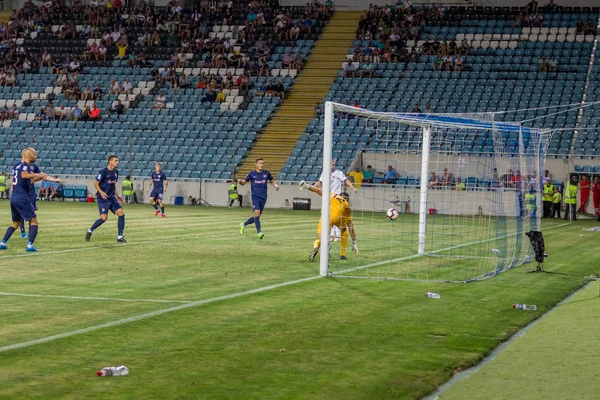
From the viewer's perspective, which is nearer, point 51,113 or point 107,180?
point 107,180

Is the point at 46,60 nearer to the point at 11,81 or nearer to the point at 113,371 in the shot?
the point at 11,81

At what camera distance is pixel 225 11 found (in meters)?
58.2

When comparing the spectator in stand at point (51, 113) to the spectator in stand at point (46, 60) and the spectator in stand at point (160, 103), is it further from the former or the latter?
the spectator in stand at point (160, 103)

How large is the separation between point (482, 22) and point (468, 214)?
15.9 metres

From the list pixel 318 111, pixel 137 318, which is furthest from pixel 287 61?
pixel 137 318

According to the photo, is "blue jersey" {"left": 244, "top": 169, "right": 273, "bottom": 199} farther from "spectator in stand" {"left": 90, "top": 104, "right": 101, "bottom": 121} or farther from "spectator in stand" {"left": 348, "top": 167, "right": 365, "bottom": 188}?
"spectator in stand" {"left": 90, "top": 104, "right": 101, "bottom": 121}

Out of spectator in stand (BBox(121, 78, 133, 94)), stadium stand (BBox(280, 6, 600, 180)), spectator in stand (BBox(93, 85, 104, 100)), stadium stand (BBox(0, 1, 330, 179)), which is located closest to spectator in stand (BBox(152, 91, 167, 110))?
stadium stand (BBox(0, 1, 330, 179))

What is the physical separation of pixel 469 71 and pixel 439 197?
1088cm

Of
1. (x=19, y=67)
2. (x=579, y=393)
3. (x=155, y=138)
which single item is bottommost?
(x=579, y=393)

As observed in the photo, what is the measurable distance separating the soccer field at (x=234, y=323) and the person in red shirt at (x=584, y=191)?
20628 mm

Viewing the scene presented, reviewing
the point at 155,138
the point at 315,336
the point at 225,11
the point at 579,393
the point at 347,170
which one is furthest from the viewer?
the point at 225,11

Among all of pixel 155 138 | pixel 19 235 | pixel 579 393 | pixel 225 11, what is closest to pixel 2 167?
pixel 155 138

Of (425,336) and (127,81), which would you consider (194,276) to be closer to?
(425,336)

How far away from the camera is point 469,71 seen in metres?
49.4
